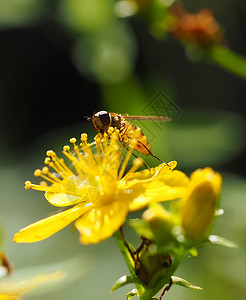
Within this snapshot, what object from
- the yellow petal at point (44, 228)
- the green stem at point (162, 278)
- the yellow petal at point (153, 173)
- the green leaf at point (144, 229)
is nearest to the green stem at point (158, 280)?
the green stem at point (162, 278)

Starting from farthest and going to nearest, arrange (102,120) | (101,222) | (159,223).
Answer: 1. (102,120)
2. (101,222)
3. (159,223)

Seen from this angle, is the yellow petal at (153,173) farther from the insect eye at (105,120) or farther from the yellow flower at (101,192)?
the insect eye at (105,120)

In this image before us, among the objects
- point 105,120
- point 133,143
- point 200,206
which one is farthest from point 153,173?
point 200,206

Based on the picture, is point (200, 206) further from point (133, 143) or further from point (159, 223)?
point (133, 143)

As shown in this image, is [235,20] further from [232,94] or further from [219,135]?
[219,135]

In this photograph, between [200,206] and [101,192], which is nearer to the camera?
[200,206]

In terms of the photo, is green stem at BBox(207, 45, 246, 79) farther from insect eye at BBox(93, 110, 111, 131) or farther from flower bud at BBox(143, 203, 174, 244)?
flower bud at BBox(143, 203, 174, 244)

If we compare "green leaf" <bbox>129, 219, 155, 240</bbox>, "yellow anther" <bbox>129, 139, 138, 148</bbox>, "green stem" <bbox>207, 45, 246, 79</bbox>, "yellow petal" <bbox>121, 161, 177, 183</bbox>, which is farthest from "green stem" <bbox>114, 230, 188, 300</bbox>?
"green stem" <bbox>207, 45, 246, 79</bbox>

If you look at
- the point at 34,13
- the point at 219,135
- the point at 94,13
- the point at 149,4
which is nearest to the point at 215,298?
the point at 219,135
